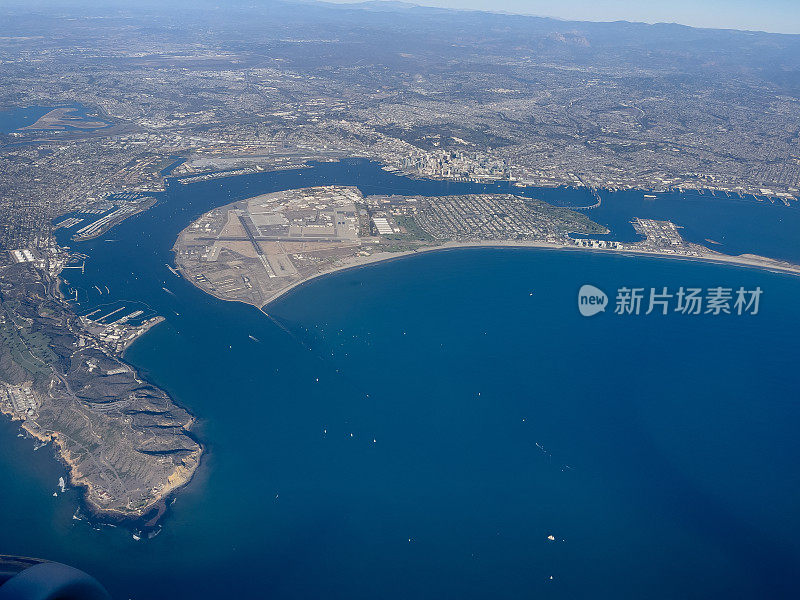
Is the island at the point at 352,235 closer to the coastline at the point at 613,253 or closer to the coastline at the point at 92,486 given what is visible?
the coastline at the point at 613,253

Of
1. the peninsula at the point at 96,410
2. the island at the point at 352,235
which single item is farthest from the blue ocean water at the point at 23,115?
the peninsula at the point at 96,410

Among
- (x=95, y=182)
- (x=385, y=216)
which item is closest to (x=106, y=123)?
(x=95, y=182)

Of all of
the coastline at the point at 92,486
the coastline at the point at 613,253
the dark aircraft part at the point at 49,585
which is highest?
the dark aircraft part at the point at 49,585

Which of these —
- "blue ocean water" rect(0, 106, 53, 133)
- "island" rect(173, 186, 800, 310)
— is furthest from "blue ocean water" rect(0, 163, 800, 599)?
"blue ocean water" rect(0, 106, 53, 133)

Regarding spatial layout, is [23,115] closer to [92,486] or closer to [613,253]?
[92,486]

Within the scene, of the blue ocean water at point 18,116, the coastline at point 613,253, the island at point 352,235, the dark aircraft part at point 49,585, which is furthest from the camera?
the blue ocean water at point 18,116

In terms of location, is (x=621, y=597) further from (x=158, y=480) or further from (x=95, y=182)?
(x=95, y=182)
